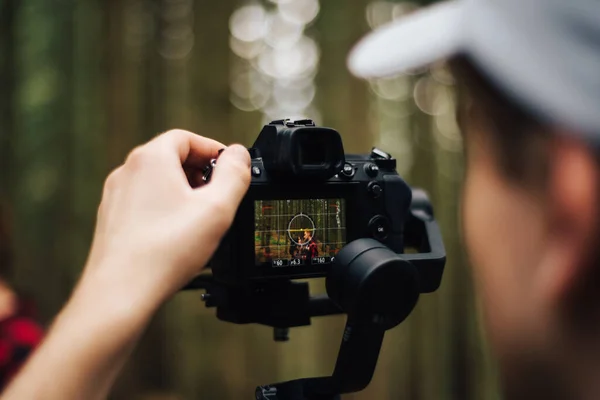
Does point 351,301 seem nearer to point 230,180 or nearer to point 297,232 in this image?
point 297,232

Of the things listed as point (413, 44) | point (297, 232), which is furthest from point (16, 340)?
point (413, 44)

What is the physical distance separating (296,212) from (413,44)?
1.51 ft

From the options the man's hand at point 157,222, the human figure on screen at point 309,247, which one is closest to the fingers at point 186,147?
the man's hand at point 157,222

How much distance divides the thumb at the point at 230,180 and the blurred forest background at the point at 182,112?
2.20m

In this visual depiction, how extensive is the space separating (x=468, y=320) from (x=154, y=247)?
2.99 metres

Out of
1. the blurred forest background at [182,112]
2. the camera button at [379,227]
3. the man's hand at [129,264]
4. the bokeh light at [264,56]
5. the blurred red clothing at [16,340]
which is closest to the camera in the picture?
the man's hand at [129,264]

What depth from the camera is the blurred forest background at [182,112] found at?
280 centimetres

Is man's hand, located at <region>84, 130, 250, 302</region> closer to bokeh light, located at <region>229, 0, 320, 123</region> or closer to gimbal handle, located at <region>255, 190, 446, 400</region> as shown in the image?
gimbal handle, located at <region>255, 190, 446, 400</region>

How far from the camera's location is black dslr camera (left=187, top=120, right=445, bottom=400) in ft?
2.75

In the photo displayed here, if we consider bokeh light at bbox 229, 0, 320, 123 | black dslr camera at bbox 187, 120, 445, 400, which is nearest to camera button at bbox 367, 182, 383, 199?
black dslr camera at bbox 187, 120, 445, 400

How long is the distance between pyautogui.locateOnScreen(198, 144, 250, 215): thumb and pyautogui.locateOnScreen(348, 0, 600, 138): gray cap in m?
0.31

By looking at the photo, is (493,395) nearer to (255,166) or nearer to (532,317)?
(255,166)

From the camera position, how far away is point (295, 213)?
35.5 inches

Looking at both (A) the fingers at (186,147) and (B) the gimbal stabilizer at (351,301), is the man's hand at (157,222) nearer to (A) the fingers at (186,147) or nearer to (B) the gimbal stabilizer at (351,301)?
(A) the fingers at (186,147)
